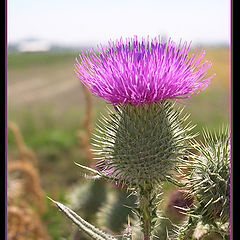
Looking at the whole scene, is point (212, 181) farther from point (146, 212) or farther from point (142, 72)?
point (142, 72)

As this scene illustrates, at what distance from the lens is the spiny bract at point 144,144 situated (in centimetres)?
204

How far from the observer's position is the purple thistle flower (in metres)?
1.91

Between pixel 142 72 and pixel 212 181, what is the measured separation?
2.49ft

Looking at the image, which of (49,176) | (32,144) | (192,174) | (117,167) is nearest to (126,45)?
(117,167)

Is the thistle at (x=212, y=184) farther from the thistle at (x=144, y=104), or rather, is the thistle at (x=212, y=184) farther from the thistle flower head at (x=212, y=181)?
the thistle at (x=144, y=104)

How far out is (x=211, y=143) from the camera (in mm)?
2186

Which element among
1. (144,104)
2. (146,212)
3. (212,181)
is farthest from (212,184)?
(144,104)

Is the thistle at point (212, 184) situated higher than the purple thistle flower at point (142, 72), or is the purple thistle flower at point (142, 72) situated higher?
the purple thistle flower at point (142, 72)

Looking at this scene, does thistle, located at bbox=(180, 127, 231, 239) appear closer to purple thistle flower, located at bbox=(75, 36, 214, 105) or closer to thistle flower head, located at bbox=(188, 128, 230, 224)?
thistle flower head, located at bbox=(188, 128, 230, 224)

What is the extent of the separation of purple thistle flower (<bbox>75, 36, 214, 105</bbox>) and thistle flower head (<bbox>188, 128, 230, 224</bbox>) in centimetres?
39

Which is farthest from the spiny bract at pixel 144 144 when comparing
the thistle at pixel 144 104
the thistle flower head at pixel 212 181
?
the thistle flower head at pixel 212 181

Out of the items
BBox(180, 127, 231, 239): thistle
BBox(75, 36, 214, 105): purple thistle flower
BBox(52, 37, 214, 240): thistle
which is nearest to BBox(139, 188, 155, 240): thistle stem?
BBox(52, 37, 214, 240): thistle

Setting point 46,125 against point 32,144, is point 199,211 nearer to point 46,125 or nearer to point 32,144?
point 32,144

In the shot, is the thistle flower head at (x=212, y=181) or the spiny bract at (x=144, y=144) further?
the spiny bract at (x=144, y=144)
